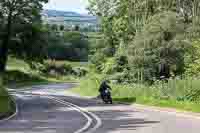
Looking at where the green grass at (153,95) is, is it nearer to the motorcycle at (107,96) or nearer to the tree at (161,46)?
the motorcycle at (107,96)

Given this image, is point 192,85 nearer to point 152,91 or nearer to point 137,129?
point 152,91

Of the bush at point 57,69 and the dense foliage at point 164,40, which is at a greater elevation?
the dense foliage at point 164,40

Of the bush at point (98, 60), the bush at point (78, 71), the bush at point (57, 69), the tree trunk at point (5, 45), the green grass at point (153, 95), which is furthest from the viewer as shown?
the bush at point (57, 69)

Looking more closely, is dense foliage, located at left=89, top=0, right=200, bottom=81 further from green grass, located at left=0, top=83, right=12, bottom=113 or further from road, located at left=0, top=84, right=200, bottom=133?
road, located at left=0, top=84, right=200, bottom=133

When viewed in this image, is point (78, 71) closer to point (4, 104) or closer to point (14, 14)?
point (14, 14)

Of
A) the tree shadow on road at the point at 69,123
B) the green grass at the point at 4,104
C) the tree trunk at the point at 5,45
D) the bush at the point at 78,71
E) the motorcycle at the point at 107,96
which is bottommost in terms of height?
the bush at the point at 78,71

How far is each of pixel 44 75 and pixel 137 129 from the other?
88.6m

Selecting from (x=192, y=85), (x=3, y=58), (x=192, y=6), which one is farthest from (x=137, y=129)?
(x=3, y=58)

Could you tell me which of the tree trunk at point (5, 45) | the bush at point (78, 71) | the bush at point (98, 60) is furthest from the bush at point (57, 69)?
the bush at point (98, 60)

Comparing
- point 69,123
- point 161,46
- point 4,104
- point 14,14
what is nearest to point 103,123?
point 69,123

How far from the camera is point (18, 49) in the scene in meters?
92.6

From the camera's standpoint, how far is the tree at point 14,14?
88.7 metres

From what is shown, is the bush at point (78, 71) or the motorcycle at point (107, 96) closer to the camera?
the motorcycle at point (107, 96)

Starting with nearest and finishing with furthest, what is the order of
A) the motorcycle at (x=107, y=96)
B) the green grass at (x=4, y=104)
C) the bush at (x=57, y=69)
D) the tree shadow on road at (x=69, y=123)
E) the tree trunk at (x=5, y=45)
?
1. the tree shadow on road at (x=69, y=123)
2. the green grass at (x=4, y=104)
3. the motorcycle at (x=107, y=96)
4. the tree trunk at (x=5, y=45)
5. the bush at (x=57, y=69)
